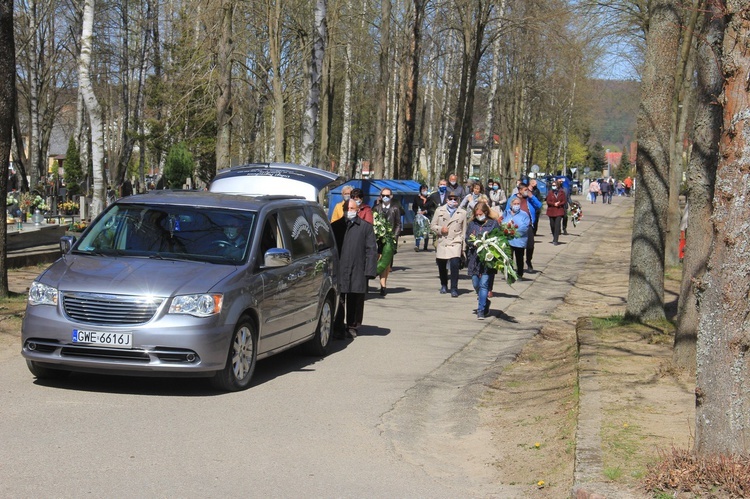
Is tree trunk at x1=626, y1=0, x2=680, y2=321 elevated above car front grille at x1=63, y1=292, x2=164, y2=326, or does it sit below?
above

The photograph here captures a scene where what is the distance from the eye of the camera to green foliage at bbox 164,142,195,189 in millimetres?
45969

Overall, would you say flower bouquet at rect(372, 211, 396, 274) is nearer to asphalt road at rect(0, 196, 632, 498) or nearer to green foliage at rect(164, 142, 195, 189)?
asphalt road at rect(0, 196, 632, 498)

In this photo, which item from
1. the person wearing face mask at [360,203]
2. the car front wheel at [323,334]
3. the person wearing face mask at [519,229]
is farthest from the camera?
the person wearing face mask at [519,229]

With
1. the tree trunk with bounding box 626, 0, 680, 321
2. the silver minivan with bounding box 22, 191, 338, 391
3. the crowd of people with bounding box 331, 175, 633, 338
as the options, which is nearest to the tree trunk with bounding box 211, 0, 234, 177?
the crowd of people with bounding box 331, 175, 633, 338

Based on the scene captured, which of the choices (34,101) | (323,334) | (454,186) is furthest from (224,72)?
(34,101)

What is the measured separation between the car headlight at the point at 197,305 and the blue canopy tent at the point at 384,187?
863 inches

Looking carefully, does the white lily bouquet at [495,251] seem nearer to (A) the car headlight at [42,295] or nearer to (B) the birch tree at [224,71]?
(A) the car headlight at [42,295]

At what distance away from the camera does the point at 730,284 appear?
5.94 metres

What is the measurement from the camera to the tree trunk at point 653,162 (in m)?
12.6

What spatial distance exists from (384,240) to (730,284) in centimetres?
1159

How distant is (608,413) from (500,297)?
412 inches

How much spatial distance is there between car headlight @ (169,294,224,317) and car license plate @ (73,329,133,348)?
1.43 ft

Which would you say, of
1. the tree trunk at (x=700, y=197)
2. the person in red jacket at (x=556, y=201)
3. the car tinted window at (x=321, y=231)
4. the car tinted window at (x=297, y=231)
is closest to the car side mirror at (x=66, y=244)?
the car tinted window at (x=297, y=231)

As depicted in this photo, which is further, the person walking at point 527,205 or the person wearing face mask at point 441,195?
the person wearing face mask at point 441,195
